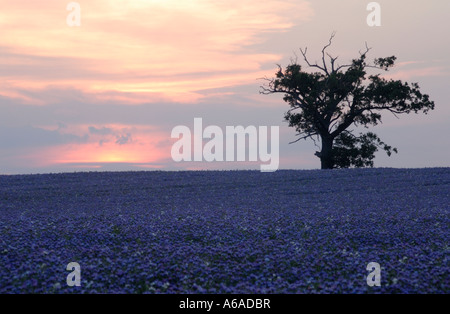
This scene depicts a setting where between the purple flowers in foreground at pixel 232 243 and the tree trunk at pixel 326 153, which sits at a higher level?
the tree trunk at pixel 326 153

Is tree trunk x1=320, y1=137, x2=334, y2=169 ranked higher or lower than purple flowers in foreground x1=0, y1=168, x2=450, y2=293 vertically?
higher

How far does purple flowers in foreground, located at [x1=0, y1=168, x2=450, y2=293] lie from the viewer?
8.49 m

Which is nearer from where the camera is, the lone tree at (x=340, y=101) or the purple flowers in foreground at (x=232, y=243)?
the purple flowers in foreground at (x=232, y=243)

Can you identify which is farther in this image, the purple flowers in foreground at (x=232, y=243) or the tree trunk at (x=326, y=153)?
the tree trunk at (x=326, y=153)

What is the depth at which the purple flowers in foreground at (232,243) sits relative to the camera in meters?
8.49

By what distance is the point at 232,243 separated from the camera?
1136cm

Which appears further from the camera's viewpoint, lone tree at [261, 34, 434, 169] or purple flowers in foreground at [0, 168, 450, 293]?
lone tree at [261, 34, 434, 169]

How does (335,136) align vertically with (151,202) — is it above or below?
above

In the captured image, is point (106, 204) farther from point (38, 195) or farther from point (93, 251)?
point (93, 251)

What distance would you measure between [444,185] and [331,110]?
14384 millimetres

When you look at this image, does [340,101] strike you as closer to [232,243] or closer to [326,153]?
[326,153]

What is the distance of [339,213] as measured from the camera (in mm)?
16172

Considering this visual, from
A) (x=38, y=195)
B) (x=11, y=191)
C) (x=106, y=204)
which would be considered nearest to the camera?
(x=106, y=204)
